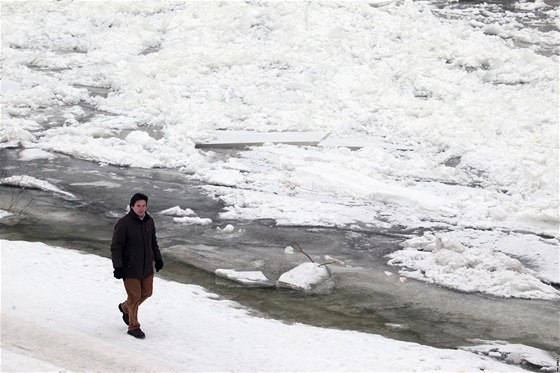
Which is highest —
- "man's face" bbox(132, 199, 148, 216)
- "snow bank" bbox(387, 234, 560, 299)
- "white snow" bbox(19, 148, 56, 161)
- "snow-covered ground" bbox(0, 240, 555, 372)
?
"man's face" bbox(132, 199, 148, 216)

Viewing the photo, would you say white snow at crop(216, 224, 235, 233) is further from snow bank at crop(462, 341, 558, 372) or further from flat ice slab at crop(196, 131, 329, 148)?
snow bank at crop(462, 341, 558, 372)

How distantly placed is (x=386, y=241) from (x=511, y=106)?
7634 millimetres

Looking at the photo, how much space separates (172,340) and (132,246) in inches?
48.3

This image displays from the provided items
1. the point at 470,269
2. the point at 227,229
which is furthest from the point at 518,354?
the point at 227,229

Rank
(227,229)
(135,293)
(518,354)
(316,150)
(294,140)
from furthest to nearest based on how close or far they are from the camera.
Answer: (294,140) → (316,150) → (227,229) → (518,354) → (135,293)

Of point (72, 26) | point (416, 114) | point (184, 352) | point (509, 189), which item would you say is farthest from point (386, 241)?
point (72, 26)

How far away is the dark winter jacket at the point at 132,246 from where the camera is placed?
8.02 metres

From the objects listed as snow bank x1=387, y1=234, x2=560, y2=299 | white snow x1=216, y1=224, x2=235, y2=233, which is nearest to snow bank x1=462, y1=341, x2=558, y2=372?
snow bank x1=387, y1=234, x2=560, y2=299

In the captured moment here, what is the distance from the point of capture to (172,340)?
338 inches

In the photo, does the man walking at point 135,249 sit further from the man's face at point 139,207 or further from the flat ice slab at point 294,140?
the flat ice slab at point 294,140

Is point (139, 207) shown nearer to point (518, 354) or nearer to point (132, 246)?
point (132, 246)

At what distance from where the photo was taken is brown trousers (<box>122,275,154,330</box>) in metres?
8.18

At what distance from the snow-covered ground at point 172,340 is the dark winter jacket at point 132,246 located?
2.69ft

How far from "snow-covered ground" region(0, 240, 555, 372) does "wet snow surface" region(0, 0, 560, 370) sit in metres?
0.61
